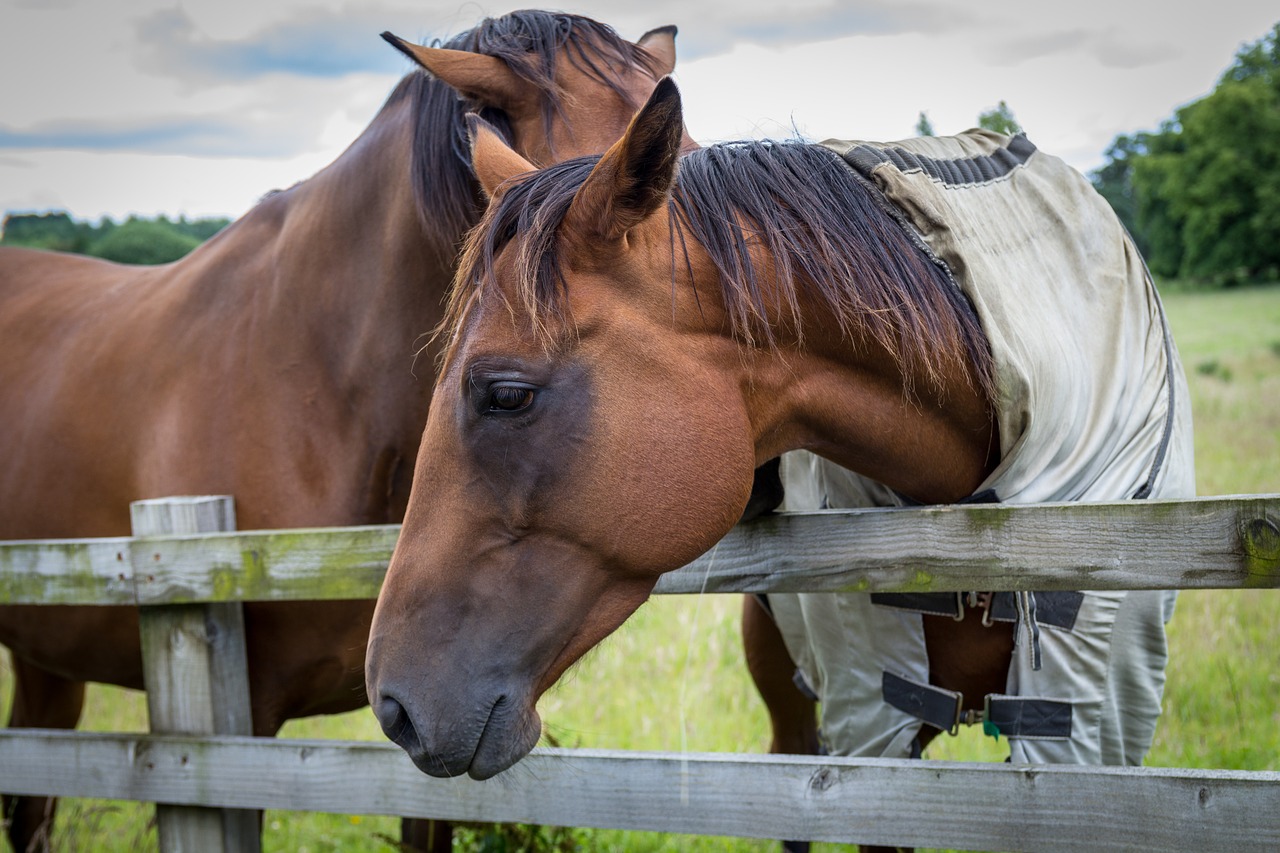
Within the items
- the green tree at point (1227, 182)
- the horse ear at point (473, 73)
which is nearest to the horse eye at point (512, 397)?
the horse ear at point (473, 73)

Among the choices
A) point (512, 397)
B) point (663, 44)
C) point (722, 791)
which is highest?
point (663, 44)

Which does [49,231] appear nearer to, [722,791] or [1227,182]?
[722,791]

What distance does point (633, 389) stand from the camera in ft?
5.21

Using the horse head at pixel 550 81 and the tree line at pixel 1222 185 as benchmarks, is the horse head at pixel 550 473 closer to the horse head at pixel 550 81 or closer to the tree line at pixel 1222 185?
the horse head at pixel 550 81

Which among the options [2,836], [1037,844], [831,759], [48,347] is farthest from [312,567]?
[2,836]

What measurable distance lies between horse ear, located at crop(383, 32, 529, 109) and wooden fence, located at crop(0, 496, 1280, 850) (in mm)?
1258

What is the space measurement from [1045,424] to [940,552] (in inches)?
13.7

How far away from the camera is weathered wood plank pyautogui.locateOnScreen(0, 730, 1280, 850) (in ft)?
5.58

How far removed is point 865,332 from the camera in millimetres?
1748

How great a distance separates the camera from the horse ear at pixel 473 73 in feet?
8.54

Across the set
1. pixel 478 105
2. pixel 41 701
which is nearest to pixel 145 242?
pixel 41 701

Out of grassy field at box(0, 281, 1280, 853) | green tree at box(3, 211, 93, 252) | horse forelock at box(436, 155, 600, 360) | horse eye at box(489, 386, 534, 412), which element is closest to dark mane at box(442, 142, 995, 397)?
horse forelock at box(436, 155, 600, 360)

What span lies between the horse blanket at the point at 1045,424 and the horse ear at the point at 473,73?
1.11m

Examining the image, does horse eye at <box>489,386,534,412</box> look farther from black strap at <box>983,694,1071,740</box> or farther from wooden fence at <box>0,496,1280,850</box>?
black strap at <box>983,694,1071,740</box>
